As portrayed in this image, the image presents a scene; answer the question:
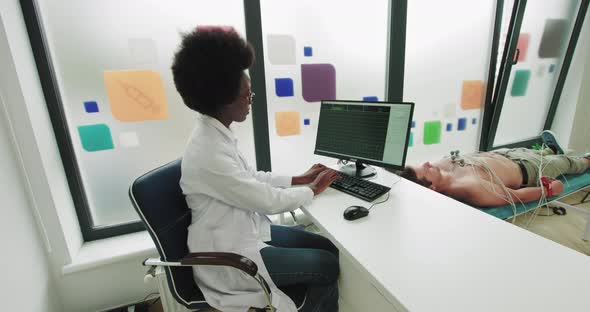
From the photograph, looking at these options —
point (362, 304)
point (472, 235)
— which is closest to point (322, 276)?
point (472, 235)

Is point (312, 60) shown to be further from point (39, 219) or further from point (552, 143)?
point (552, 143)

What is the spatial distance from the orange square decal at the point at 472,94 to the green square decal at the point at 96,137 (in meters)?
2.88

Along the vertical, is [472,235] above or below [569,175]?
above

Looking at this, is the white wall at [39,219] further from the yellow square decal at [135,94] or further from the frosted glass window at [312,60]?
the frosted glass window at [312,60]

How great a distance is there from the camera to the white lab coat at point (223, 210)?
3.19 ft

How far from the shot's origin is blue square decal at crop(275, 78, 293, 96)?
191 centimetres

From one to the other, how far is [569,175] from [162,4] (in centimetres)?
356

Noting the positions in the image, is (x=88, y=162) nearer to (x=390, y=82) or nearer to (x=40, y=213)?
(x=40, y=213)

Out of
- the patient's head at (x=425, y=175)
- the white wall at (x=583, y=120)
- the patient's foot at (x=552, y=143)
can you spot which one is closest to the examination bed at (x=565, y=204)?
the patient's foot at (x=552, y=143)

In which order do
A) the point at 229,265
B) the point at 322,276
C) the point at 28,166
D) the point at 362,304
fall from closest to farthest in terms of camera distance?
the point at 229,265 < the point at 322,276 < the point at 28,166 < the point at 362,304

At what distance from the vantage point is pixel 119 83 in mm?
1577

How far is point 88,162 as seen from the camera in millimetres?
1648

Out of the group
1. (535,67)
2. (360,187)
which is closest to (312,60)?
(360,187)

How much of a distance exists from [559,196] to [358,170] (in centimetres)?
192
